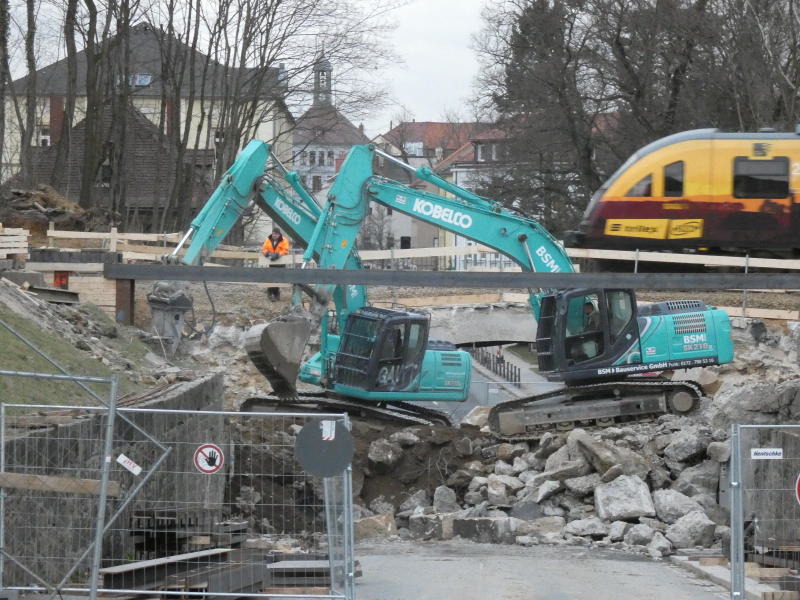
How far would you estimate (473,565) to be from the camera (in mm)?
12422

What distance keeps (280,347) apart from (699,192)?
693 cm

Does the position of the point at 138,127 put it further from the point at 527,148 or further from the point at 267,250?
the point at 267,250

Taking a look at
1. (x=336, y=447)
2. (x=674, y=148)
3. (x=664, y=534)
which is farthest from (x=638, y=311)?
(x=336, y=447)

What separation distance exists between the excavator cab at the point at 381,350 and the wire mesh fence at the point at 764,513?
10.1 metres

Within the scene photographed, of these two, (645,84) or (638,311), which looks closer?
(638,311)

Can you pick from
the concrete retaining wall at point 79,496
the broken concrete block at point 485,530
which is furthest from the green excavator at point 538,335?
the concrete retaining wall at point 79,496

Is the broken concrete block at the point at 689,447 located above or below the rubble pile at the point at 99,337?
below

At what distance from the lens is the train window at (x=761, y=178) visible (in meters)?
20.0

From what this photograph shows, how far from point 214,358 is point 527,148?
68.5 feet

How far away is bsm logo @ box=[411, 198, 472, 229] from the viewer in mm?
21703

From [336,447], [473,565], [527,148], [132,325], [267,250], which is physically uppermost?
[527,148]

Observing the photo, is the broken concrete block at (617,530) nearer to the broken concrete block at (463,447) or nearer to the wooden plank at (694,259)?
the broken concrete block at (463,447)

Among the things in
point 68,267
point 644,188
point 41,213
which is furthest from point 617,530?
point 41,213

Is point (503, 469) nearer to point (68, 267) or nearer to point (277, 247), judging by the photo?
point (68, 267)
